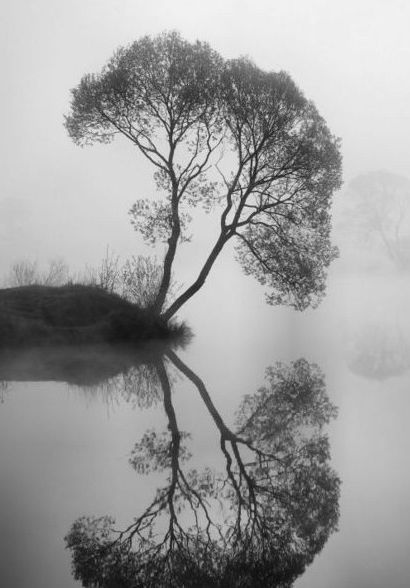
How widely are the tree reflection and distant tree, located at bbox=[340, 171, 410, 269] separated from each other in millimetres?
60341

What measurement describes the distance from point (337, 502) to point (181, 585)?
2059mm

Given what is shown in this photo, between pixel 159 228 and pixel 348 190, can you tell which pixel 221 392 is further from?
pixel 348 190

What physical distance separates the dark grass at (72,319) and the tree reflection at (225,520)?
38.1 ft

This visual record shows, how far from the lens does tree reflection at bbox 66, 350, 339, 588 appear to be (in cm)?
484

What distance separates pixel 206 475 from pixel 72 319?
49.3ft

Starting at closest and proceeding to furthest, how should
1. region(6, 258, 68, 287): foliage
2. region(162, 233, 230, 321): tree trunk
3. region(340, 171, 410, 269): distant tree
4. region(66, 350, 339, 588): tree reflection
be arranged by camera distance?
region(66, 350, 339, 588): tree reflection < region(162, 233, 230, 321): tree trunk < region(6, 258, 68, 287): foliage < region(340, 171, 410, 269): distant tree

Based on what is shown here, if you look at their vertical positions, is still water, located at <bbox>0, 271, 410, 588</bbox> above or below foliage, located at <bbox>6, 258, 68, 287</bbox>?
below

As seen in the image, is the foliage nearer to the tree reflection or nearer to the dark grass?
the dark grass

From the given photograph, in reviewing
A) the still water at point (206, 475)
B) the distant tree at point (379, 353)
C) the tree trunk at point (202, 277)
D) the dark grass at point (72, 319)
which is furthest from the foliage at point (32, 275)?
the distant tree at point (379, 353)

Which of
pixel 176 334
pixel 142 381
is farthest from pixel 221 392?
pixel 176 334

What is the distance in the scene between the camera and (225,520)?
225 inches

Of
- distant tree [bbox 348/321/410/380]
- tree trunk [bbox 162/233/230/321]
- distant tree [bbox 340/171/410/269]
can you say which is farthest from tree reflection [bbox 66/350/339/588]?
distant tree [bbox 340/171/410/269]

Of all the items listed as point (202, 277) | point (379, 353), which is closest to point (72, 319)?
point (202, 277)

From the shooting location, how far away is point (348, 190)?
221ft
